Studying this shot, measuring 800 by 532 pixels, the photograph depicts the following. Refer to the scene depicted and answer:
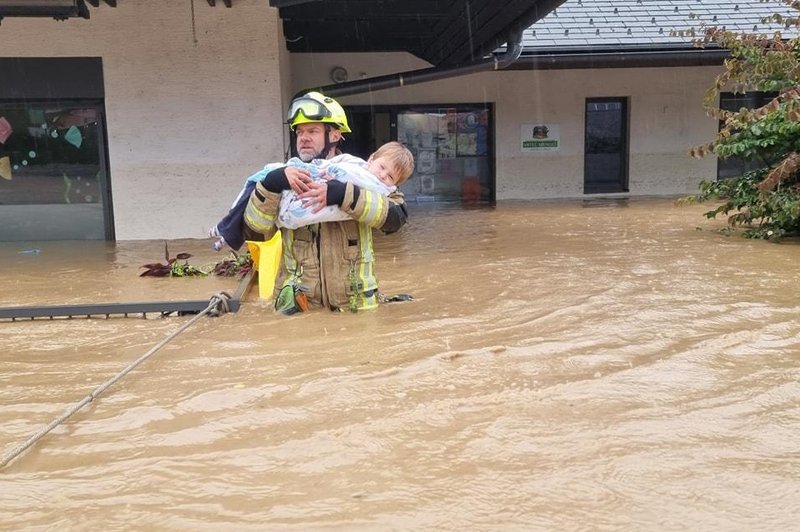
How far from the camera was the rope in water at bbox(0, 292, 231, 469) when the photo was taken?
2.89m

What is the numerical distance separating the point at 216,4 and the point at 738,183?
23.5 ft

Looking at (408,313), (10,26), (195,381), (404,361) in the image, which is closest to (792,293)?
(408,313)

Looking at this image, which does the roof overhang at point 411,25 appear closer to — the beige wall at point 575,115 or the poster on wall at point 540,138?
the beige wall at point 575,115

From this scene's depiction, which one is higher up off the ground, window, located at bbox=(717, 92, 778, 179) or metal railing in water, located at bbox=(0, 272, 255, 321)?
Result: window, located at bbox=(717, 92, 778, 179)

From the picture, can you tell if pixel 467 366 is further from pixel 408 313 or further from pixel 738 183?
pixel 738 183

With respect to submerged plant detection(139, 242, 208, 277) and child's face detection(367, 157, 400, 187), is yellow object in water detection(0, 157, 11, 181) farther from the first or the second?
child's face detection(367, 157, 400, 187)

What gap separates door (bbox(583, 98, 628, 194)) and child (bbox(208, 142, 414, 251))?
12.0 meters

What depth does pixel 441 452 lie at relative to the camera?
9.52ft

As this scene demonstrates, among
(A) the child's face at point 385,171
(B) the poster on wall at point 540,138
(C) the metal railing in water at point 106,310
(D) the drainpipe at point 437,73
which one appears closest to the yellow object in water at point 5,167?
(D) the drainpipe at point 437,73

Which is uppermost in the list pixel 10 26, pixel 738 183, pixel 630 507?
pixel 10 26

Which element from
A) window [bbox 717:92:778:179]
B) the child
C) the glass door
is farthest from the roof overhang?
window [bbox 717:92:778:179]

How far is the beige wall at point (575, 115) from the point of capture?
15453mm

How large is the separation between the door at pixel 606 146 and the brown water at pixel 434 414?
410 inches

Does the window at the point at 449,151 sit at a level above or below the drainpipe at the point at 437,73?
below
